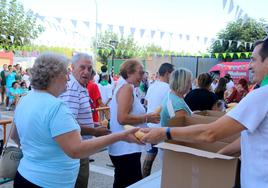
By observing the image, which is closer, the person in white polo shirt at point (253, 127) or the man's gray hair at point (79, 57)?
the person in white polo shirt at point (253, 127)

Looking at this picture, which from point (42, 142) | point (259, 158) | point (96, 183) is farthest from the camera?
point (96, 183)

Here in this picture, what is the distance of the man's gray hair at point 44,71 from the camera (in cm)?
185

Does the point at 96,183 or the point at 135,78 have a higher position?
the point at 135,78

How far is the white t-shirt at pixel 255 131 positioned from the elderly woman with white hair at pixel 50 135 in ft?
2.31

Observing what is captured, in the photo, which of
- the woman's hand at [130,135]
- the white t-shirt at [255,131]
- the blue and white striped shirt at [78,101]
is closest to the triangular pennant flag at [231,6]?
the blue and white striped shirt at [78,101]

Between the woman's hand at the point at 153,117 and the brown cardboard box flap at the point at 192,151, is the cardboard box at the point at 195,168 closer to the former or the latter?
the brown cardboard box flap at the point at 192,151

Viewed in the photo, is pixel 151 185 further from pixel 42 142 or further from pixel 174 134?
pixel 42 142

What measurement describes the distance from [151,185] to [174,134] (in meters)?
0.64

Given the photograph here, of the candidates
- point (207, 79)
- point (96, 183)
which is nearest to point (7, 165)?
point (96, 183)

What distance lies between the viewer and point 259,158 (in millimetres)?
1377

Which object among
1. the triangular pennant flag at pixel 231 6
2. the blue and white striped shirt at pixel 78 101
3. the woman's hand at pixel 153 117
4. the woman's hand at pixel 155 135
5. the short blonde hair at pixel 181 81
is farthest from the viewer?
the triangular pennant flag at pixel 231 6

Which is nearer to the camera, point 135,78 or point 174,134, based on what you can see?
point 174,134

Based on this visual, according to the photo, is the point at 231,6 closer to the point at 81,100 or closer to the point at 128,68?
the point at 128,68

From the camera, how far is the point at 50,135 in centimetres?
175
